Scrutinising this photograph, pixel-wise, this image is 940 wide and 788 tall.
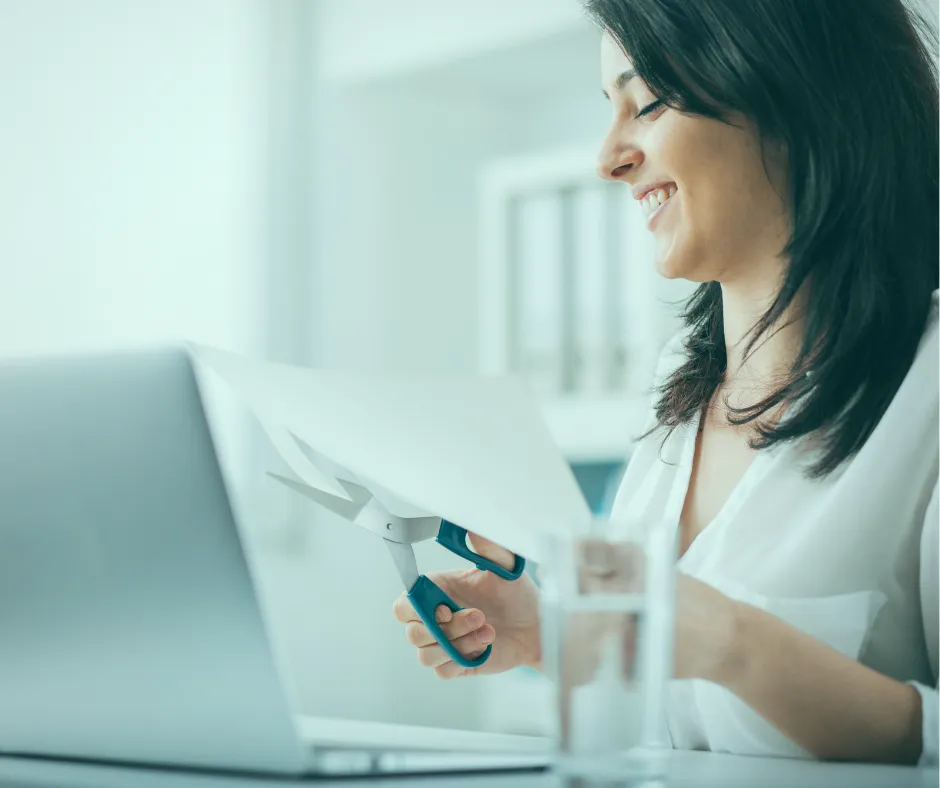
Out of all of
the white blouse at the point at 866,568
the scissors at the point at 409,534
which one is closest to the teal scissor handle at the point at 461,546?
the scissors at the point at 409,534

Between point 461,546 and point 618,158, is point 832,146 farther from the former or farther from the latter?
point 461,546

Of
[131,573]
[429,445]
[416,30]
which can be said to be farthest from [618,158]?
[416,30]

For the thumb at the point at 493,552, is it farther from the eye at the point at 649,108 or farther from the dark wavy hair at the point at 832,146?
the eye at the point at 649,108

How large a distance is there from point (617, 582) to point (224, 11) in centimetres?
277

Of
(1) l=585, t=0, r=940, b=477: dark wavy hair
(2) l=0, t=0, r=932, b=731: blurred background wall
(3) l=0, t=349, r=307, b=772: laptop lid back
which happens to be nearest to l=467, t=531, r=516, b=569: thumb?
(1) l=585, t=0, r=940, b=477: dark wavy hair

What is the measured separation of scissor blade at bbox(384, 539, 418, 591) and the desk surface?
0.97 ft

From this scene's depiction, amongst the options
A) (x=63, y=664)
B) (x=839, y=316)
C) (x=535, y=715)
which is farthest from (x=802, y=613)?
(x=535, y=715)

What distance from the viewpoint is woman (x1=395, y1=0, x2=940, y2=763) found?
89cm

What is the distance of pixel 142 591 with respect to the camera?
0.58 m

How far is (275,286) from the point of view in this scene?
3062 millimetres

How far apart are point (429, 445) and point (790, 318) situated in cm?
48

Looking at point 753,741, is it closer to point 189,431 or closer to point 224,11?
point 189,431

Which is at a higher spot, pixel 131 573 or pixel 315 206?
pixel 131 573

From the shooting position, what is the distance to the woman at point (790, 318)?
89 centimetres
